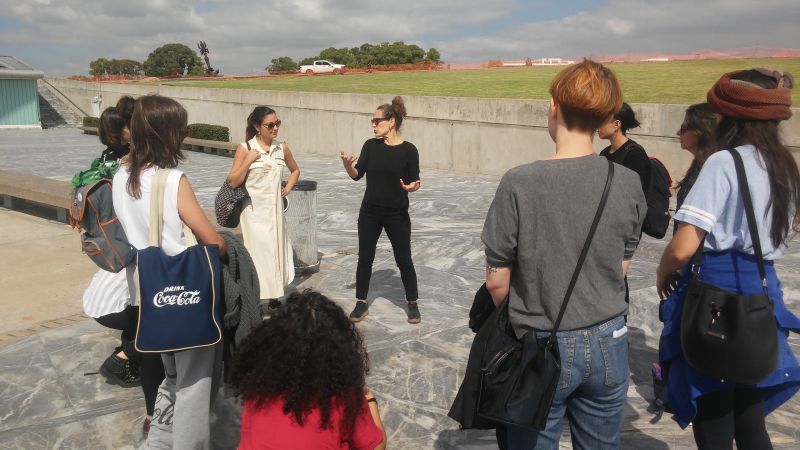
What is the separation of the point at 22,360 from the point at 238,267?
2.48 m

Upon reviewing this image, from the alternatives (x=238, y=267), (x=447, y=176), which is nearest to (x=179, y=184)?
(x=238, y=267)

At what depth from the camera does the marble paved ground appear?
145 inches

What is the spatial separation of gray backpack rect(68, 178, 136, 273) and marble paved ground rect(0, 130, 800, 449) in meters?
1.04

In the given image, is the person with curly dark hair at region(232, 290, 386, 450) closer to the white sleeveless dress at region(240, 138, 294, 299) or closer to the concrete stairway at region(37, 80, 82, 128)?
the white sleeveless dress at region(240, 138, 294, 299)

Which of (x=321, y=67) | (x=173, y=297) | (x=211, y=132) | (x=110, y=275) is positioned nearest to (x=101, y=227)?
(x=110, y=275)

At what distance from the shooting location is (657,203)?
3645 millimetres

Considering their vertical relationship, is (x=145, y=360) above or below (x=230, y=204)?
below

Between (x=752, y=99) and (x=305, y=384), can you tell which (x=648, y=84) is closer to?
(x=752, y=99)

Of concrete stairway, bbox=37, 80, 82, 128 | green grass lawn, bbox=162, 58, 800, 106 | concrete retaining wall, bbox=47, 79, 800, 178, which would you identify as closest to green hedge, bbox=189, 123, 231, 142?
concrete retaining wall, bbox=47, 79, 800, 178

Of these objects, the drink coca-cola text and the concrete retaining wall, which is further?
the concrete retaining wall

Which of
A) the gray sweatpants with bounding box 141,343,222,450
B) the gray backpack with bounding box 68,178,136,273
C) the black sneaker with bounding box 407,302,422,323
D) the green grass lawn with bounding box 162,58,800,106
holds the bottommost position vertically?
the black sneaker with bounding box 407,302,422,323

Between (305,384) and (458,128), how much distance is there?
12.9 m

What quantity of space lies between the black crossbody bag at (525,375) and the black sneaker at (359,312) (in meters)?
3.11

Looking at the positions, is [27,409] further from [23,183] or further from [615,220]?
[23,183]
